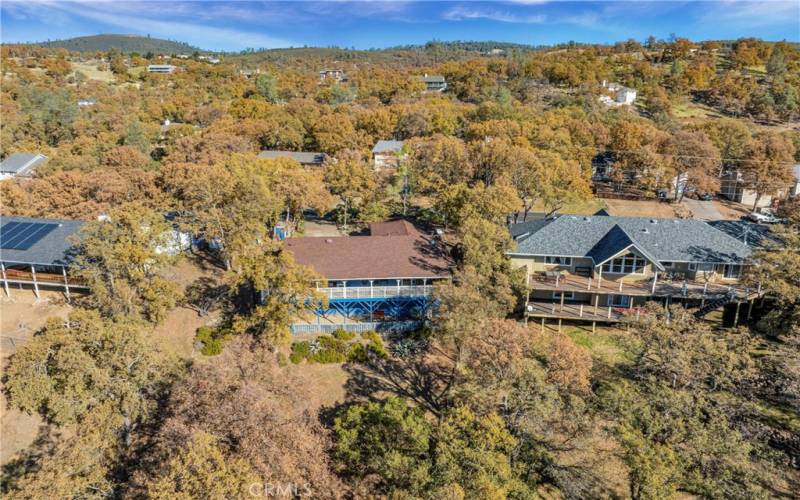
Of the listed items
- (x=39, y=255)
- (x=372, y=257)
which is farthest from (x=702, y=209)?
(x=39, y=255)

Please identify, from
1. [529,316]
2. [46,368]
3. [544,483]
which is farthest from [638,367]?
[46,368]

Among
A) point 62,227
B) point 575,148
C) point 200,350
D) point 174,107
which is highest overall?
point 174,107

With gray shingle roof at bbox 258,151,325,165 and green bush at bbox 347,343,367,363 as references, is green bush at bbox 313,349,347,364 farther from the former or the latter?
gray shingle roof at bbox 258,151,325,165

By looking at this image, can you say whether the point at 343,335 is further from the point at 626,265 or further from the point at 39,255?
the point at 39,255

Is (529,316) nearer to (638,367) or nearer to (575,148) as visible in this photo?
(638,367)

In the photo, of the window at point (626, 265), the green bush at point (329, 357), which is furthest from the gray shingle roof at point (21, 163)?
the window at point (626, 265)

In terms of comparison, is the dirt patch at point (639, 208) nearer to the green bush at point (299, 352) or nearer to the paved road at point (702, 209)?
the paved road at point (702, 209)
